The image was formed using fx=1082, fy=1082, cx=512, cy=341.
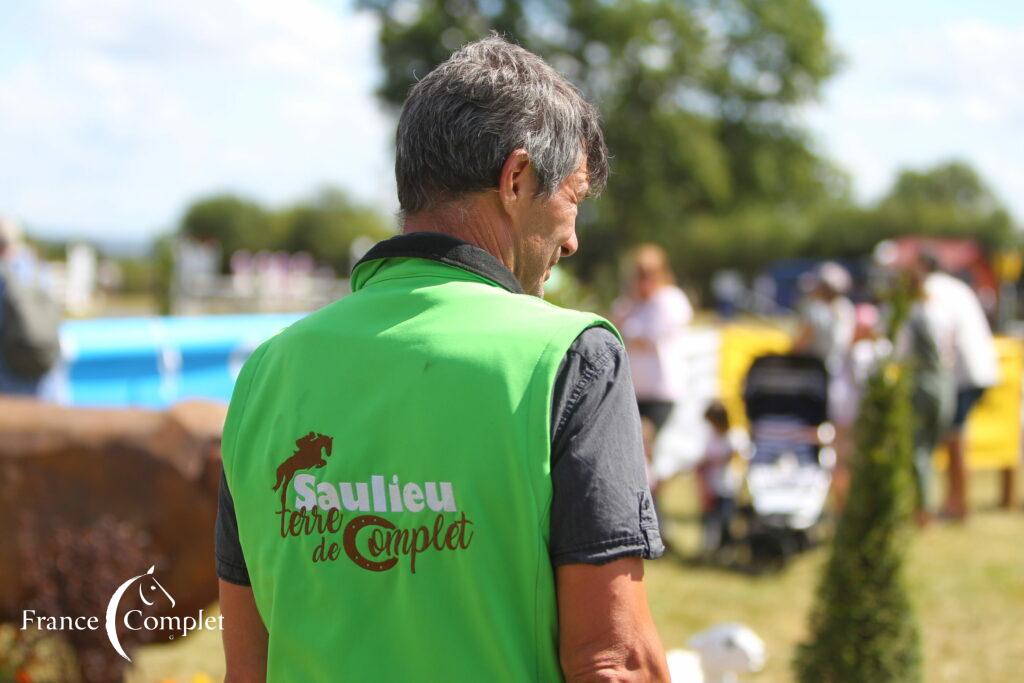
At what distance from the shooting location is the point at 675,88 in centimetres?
3881

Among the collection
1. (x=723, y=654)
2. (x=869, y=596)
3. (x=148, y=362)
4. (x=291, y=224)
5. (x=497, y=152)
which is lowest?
(x=723, y=654)

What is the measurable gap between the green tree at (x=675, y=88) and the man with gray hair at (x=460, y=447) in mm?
34649

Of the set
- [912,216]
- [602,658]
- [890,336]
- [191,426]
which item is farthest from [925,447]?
[912,216]

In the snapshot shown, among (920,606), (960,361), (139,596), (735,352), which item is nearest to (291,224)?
(735,352)

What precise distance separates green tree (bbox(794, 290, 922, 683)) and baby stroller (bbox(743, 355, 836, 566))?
3.04m

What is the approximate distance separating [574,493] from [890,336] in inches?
118

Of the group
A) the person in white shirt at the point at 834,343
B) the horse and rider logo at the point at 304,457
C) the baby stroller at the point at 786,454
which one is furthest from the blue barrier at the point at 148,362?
the horse and rider logo at the point at 304,457

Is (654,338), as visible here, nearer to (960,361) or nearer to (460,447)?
(960,361)

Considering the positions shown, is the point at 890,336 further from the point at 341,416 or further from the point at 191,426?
the point at 341,416

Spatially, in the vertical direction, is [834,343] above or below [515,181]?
above

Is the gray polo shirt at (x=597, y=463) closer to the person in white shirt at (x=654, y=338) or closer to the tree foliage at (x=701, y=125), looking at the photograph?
the person in white shirt at (x=654, y=338)

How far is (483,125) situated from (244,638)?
0.82 meters

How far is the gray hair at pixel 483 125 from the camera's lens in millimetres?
1421

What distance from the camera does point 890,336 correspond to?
397 centimetres
